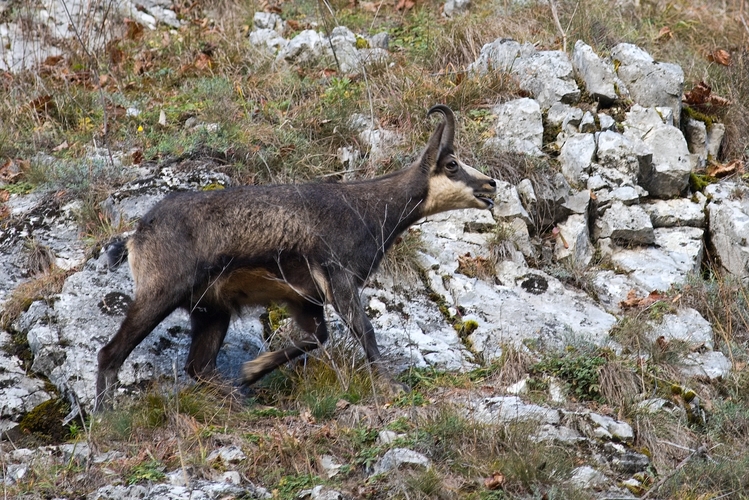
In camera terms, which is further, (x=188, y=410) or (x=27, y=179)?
(x=27, y=179)

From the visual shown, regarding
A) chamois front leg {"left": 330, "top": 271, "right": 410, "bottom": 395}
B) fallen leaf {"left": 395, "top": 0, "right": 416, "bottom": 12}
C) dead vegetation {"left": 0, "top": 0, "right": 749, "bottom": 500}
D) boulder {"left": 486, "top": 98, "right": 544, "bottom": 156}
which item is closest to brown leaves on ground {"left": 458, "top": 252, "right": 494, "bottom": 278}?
dead vegetation {"left": 0, "top": 0, "right": 749, "bottom": 500}

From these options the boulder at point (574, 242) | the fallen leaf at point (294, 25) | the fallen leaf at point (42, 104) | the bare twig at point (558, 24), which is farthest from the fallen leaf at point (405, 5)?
the fallen leaf at point (42, 104)

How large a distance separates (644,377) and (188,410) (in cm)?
355

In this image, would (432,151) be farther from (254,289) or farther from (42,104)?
(42,104)

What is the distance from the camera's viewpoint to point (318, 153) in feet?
31.8

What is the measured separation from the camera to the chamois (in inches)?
260

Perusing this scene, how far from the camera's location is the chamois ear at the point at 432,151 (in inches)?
306

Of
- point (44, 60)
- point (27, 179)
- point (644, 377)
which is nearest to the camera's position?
point (644, 377)

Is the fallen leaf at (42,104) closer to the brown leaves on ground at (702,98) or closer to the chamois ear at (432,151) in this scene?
the chamois ear at (432,151)

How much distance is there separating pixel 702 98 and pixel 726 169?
3.81 ft

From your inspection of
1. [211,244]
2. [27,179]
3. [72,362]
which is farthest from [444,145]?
[27,179]

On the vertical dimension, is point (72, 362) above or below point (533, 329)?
above

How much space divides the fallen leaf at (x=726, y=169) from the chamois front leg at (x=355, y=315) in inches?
197

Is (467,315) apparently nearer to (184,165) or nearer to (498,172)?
(498,172)
